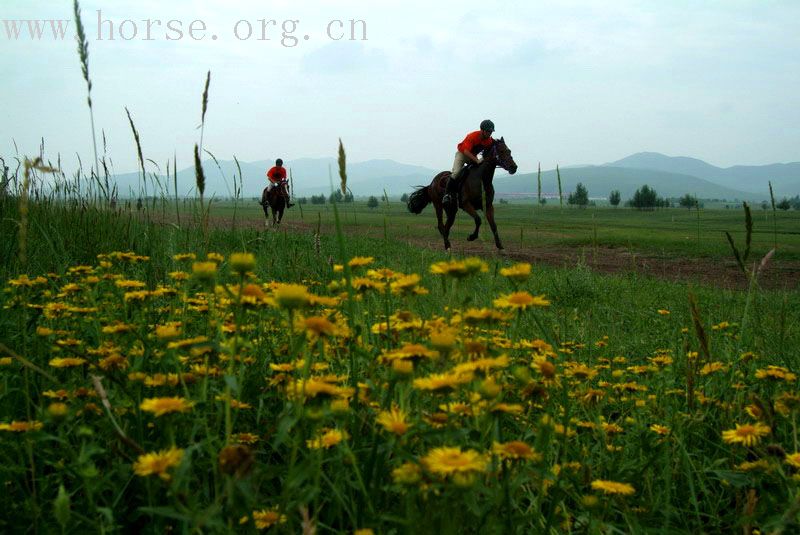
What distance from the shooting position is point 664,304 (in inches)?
270

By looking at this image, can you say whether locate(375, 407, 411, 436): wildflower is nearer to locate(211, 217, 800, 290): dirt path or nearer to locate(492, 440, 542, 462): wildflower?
locate(492, 440, 542, 462): wildflower

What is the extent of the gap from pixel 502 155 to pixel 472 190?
→ 3.92 ft

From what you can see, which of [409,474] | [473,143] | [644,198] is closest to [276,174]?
[473,143]

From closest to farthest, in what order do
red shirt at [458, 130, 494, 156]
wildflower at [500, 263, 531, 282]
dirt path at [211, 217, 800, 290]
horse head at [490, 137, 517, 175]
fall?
wildflower at [500, 263, 531, 282], dirt path at [211, 217, 800, 290], horse head at [490, 137, 517, 175], red shirt at [458, 130, 494, 156]

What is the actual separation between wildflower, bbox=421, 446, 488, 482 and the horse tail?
14.9 m

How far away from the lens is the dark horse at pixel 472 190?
43.9ft

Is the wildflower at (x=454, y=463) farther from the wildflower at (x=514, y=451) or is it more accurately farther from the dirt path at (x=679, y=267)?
the dirt path at (x=679, y=267)

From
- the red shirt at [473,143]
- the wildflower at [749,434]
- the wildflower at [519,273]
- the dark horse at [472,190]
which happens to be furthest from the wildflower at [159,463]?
the red shirt at [473,143]

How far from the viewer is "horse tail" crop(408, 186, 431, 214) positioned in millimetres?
16031

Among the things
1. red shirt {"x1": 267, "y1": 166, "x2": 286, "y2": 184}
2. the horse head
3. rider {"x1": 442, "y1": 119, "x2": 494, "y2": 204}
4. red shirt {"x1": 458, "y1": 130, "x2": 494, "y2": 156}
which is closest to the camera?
the horse head

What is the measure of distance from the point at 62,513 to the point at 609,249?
1685 cm

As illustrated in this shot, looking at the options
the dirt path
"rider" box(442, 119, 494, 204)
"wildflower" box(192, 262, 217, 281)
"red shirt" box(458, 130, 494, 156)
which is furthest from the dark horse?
"wildflower" box(192, 262, 217, 281)

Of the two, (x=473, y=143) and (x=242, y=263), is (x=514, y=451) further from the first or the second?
(x=473, y=143)

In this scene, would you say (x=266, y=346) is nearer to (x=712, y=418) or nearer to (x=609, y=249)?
(x=712, y=418)
